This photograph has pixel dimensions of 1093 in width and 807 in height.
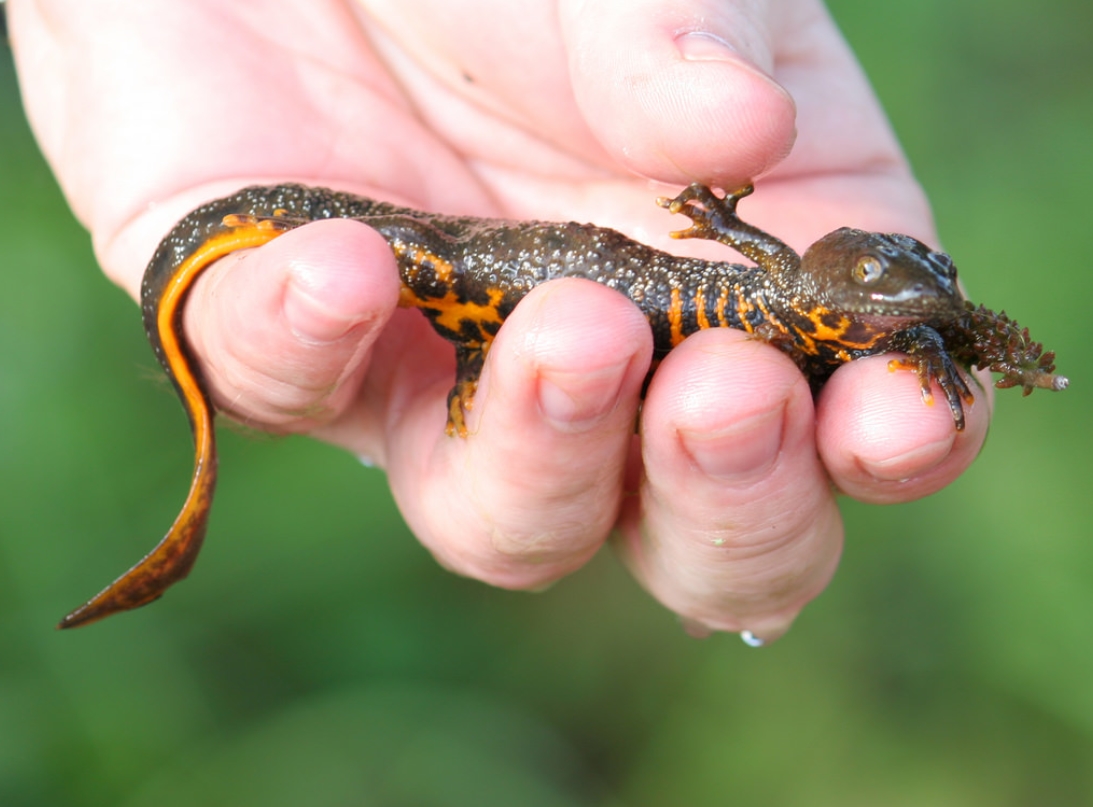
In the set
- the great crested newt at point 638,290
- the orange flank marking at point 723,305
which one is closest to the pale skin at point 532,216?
the great crested newt at point 638,290

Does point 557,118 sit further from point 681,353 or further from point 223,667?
point 223,667

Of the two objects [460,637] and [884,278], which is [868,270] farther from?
[460,637]

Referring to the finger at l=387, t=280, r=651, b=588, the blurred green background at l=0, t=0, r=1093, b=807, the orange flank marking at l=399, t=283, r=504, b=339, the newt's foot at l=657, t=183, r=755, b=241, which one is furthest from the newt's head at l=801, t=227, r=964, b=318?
the blurred green background at l=0, t=0, r=1093, b=807

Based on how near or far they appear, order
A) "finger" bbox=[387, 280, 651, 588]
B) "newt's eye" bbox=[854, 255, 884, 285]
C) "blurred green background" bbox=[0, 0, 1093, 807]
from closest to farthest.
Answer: "finger" bbox=[387, 280, 651, 588] → "newt's eye" bbox=[854, 255, 884, 285] → "blurred green background" bbox=[0, 0, 1093, 807]

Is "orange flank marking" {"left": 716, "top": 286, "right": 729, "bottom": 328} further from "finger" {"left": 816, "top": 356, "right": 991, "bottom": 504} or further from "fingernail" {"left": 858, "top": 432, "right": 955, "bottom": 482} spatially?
"fingernail" {"left": 858, "top": 432, "right": 955, "bottom": 482}

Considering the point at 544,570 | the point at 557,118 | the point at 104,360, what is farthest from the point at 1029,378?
the point at 104,360
